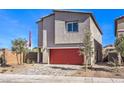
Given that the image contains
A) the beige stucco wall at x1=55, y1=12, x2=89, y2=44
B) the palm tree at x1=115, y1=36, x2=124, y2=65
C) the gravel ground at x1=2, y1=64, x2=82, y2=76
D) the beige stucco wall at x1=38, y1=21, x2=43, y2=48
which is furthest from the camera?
the beige stucco wall at x1=38, y1=21, x2=43, y2=48

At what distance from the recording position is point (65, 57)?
2789 centimetres

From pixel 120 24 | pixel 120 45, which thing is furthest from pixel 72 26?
pixel 120 45

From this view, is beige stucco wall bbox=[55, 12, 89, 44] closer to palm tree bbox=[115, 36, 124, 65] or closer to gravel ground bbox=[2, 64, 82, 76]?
gravel ground bbox=[2, 64, 82, 76]

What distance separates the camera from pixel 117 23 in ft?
90.0

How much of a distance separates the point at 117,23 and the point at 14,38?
11.0 m

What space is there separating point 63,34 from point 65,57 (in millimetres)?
2487

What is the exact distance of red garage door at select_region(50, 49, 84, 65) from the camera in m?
27.4

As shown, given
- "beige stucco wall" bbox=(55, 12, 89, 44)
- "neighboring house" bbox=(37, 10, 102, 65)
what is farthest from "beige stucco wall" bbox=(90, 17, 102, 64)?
"beige stucco wall" bbox=(55, 12, 89, 44)

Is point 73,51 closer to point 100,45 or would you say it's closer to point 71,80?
point 100,45

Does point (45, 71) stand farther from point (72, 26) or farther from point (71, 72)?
point (72, 26)
